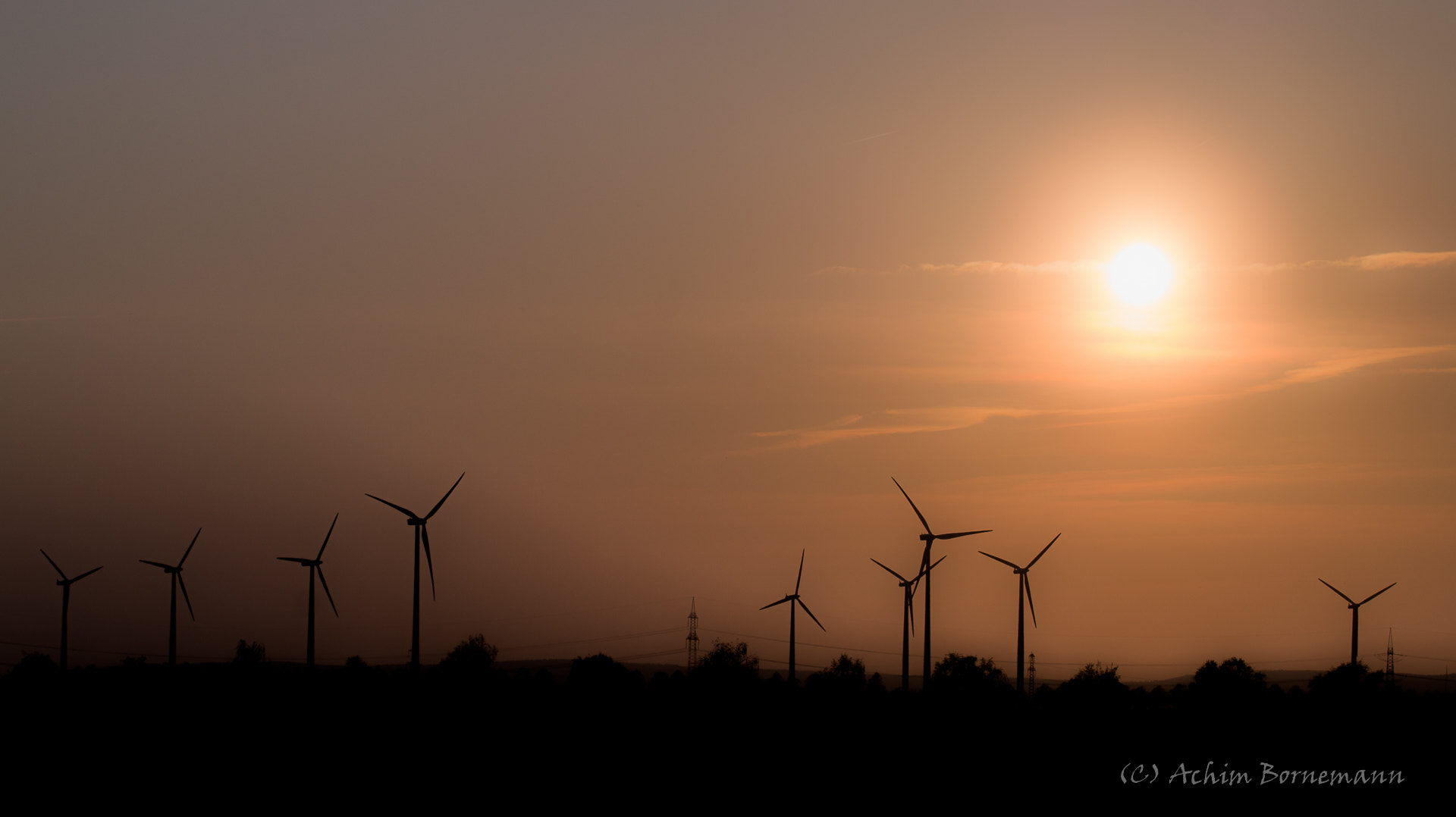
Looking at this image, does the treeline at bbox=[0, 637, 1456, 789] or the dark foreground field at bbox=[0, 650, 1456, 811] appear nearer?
the dark foreground field at bbox=[0, 650, 1456, 811]

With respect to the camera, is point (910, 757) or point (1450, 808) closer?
point (1450, 808)

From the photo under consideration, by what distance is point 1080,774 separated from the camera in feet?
324

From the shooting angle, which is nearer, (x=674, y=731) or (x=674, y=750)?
(x=674, y=750)

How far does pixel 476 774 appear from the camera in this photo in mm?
93812

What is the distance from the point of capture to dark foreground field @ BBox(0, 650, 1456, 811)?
90062 millimetres

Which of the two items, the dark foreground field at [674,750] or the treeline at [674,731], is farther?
the treeline at [674,731]

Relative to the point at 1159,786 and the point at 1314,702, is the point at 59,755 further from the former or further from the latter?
the point at 1314,702

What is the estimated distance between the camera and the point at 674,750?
106 metres

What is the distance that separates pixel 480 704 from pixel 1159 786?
230 feet

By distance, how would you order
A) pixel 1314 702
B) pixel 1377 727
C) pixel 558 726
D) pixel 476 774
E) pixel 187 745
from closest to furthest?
pixel 476 774 → pixel 187 745 → pixel 558 726 → pixel 1377 727 → pixel 1314 702

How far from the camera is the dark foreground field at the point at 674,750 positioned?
9006 centimetres

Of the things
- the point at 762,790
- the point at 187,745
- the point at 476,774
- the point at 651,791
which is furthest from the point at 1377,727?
the point at 187,745

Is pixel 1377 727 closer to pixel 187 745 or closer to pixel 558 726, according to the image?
pixel 558 726

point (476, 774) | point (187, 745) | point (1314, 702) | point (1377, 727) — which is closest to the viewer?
point (476, 774)
